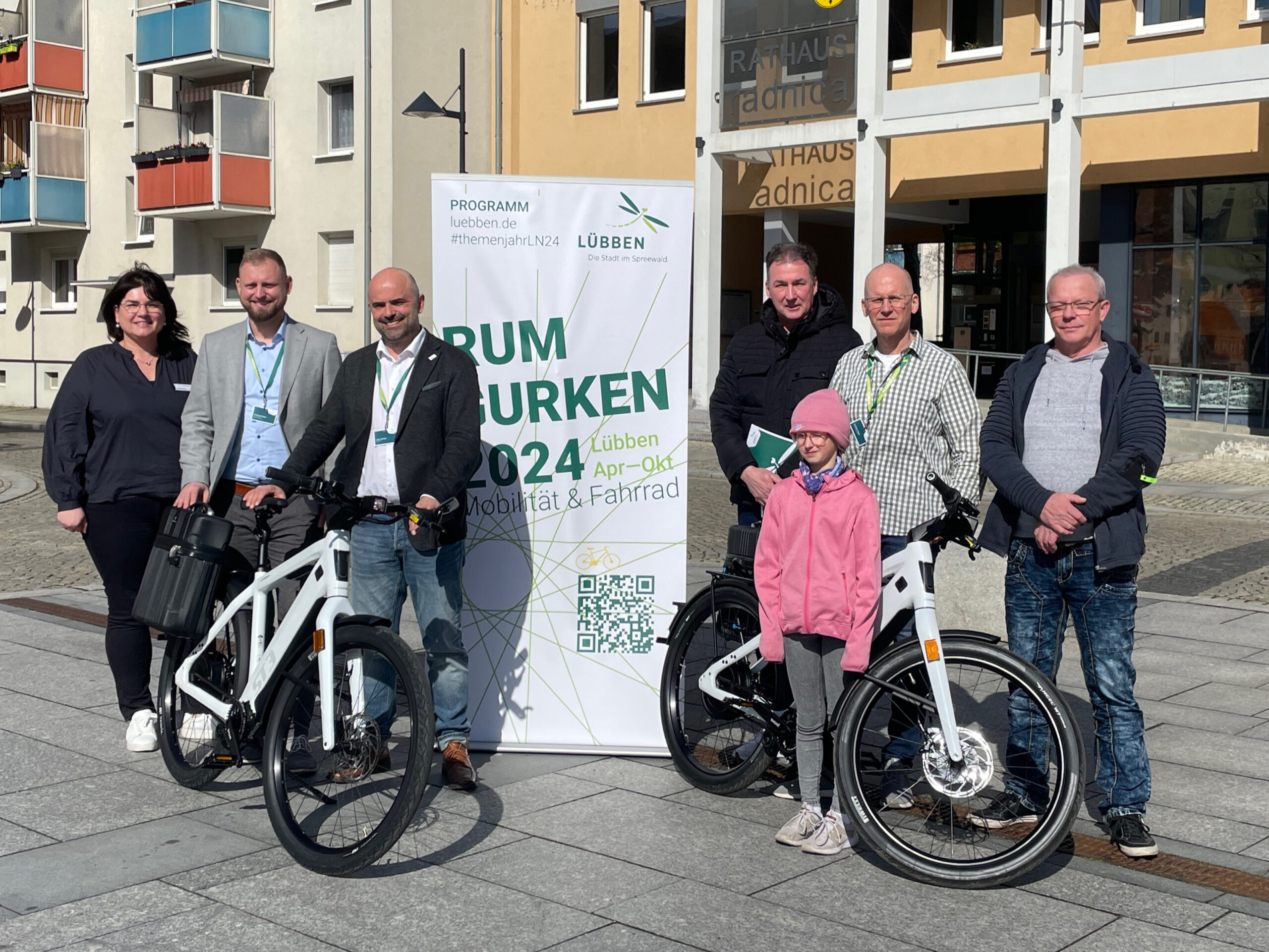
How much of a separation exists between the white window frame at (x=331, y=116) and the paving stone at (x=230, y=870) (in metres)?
27.1

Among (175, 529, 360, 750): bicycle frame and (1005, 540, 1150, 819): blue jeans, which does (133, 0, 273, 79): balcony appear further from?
(1005, 540, 1150, 819): blue jeans

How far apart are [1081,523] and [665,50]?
24.0 metres

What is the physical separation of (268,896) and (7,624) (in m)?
5.07

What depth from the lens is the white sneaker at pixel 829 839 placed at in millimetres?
4668

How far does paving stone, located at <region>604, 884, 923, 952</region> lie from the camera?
3922 mm

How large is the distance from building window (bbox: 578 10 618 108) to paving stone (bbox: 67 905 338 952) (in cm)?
2519

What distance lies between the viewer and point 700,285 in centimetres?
2541

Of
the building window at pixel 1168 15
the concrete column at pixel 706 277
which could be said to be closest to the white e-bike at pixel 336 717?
the building window at pixel 1168 15

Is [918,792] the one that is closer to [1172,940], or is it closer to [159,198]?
[1172,940]

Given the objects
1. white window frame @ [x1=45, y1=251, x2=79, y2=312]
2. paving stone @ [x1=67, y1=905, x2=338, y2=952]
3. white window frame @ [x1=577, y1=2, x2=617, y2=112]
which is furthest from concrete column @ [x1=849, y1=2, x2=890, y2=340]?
white window frame @ [x1=45, y1=251, x2=79, y2=312]

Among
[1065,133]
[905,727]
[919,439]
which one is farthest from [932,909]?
[1065,133]

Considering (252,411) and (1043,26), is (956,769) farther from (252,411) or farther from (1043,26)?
(1043,26)

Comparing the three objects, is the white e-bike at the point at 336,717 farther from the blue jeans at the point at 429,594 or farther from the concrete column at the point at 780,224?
the concrete column at the point at 780,224

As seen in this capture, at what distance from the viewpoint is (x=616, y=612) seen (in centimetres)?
605
